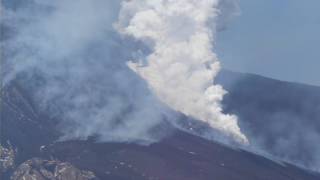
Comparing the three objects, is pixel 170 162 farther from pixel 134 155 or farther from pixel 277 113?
pixel 277 113

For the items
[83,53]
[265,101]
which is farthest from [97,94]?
[265,101]

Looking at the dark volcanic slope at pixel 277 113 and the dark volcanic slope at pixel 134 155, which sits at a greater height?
the dark volcanic slope at pixel 277 113

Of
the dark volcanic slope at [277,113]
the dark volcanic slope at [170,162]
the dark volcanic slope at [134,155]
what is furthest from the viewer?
the dark volcanic slope at [277,113]

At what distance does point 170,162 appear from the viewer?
187 ft

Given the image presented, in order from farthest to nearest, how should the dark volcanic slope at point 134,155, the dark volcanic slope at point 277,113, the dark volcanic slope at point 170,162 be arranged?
the dark volcanic slope at point 277,113, the dark volcanic slope at point 134,155, the dark volcanic slope at point 170,162

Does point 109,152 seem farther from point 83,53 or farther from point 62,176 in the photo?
point 83,53

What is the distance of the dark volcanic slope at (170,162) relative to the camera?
2083 inches

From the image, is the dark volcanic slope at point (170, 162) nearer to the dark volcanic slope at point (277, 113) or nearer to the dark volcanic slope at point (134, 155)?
the dark volcanic slope at point (134, 155)

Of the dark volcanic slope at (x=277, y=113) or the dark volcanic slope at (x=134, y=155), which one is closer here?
the dark volcanic slope at (x=134, y=155)

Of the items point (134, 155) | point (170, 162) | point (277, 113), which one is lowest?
point (134, 155)

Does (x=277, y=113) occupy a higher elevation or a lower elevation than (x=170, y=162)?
higher

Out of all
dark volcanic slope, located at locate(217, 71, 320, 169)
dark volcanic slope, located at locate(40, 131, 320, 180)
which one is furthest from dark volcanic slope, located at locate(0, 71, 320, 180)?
dark volcanic slope, located at locate(217, 71, 320, 169)

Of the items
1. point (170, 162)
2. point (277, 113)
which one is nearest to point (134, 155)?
point (170, 162)

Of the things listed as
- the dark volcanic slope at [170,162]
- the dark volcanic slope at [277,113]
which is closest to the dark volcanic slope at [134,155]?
the dark volcanic slope at [170,162]
